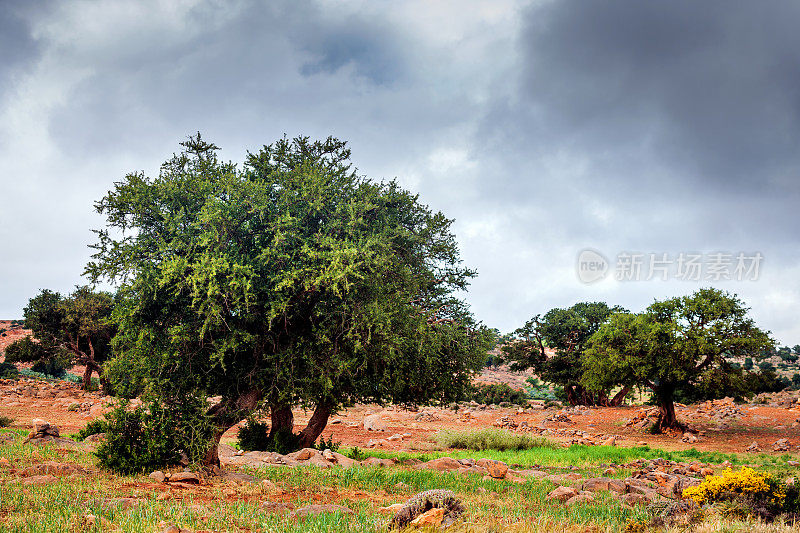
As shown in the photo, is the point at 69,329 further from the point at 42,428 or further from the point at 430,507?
the point at 430,507

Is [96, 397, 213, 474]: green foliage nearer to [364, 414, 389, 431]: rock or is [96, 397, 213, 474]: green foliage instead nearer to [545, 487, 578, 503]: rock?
[545, 487, 578, 503]: rock

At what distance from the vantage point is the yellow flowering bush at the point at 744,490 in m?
9.70

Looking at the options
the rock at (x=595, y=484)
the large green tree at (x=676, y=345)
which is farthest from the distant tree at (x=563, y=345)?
the rock at (x=595, y=484)

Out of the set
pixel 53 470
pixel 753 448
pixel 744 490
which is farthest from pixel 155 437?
pixel 753 448

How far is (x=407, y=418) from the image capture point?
47.4 meters

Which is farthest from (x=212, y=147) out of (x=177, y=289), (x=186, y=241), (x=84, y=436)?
(x=84, y=436)

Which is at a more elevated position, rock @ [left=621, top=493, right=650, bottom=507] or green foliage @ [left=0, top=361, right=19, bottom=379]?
rock @ [left=621, top=493, right=650, bottom=507]

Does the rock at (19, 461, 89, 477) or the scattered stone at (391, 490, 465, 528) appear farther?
the rock at (19, 461, 89, 477)

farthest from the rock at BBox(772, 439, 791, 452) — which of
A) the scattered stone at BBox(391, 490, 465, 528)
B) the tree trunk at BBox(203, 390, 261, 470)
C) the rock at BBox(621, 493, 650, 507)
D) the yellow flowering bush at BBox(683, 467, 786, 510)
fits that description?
the tree trunk at BBox(203, 390, 261, 470)

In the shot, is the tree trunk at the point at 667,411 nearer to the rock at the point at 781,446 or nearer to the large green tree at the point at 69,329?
the rock at the point at 781,446

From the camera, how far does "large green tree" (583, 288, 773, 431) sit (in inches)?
1304

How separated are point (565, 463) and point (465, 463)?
5.45 m

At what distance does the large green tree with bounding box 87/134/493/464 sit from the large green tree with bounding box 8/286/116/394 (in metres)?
42.2

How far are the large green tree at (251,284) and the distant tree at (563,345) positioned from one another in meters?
42.2
